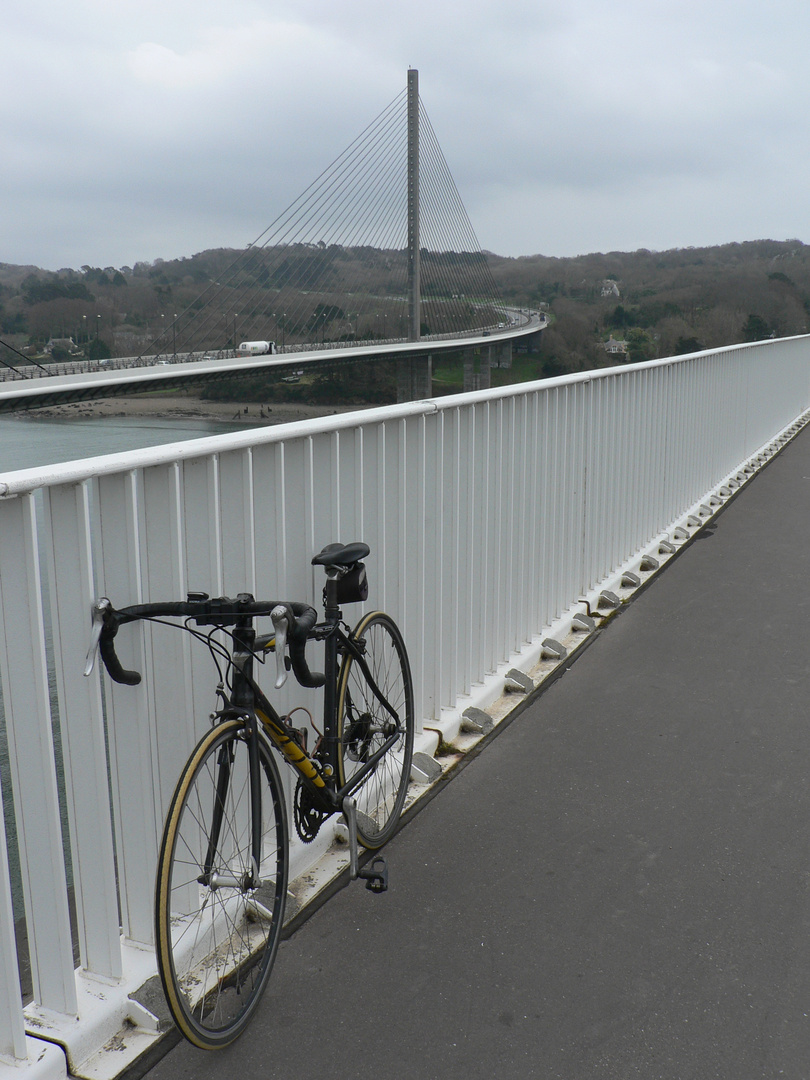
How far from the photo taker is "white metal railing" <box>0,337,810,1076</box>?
1871 millimetres

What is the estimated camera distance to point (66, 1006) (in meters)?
1.97

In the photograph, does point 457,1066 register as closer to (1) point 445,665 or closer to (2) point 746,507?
(1) point 445,665

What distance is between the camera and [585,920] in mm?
2459

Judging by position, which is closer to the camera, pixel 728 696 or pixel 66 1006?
pixel 66 1006

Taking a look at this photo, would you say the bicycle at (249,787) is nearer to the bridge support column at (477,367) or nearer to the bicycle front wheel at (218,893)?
the bicycle front wheel at (218,893)

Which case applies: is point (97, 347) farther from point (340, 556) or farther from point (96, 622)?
point (96, 622)

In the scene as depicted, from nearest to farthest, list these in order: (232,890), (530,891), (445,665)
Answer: (232,890), (530,891), (445,665)

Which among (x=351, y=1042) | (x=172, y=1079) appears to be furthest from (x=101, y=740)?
(x=351, y=1042)

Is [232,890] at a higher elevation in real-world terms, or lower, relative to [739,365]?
lower

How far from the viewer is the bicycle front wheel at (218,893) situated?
1888mm

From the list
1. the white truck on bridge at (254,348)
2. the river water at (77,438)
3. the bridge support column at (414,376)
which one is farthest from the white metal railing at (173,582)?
the bridge support column at (414,376)

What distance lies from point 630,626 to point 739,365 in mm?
5322

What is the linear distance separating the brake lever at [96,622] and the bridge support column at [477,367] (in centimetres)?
5305

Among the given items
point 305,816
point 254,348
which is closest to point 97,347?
point 305,816
